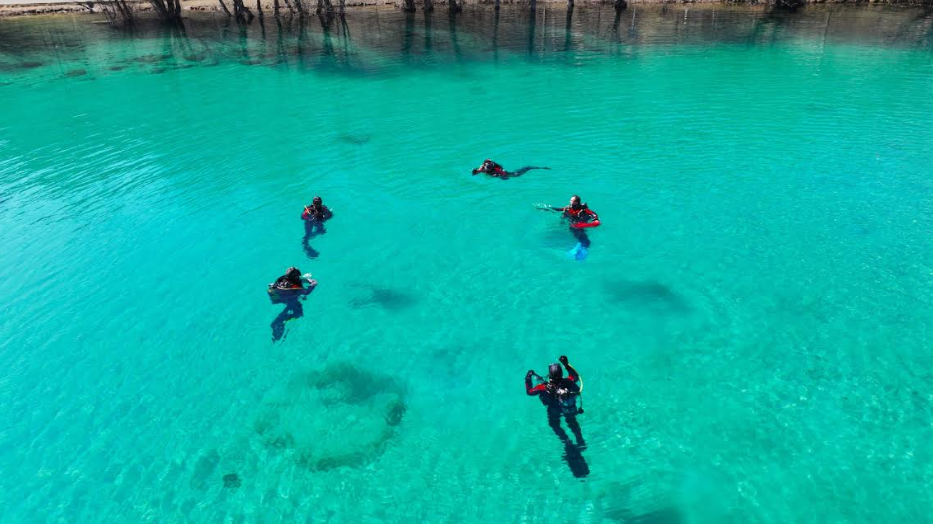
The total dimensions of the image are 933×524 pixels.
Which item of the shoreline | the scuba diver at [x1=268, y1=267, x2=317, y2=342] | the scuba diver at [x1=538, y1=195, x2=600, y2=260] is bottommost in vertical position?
the scuba diver at [x1=268, y1=267, x2=317, y2=342]

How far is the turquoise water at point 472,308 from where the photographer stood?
13.6 m

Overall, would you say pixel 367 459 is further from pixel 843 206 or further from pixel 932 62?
pixel 932 62

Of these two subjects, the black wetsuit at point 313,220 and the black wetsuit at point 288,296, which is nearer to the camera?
the black wetsuit at point 288,296

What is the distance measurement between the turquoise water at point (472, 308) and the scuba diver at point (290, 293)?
1.22ft

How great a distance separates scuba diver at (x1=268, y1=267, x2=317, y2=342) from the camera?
1909 cm

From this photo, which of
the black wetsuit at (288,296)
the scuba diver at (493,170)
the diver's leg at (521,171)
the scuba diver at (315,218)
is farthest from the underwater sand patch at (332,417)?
the diver's leg at (521,171)

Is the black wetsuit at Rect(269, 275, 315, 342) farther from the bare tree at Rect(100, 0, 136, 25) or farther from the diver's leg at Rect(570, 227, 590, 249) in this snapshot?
the bare tree at Rect(100, 0, 136, 25)

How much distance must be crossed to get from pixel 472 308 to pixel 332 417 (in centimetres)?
626

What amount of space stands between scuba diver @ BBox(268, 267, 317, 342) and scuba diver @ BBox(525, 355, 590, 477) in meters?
9.01

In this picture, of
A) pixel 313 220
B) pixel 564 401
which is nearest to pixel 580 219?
pixel 564 401

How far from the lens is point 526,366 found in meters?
16.8

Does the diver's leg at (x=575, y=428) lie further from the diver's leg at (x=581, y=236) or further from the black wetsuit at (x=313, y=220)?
the black wetsuit at (x=313, y=220)

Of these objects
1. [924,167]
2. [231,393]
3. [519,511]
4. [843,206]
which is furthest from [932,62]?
[231,393]

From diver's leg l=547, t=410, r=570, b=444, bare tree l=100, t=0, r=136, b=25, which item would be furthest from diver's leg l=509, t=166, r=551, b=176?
bare tree l=100, t=0, r=136, b=25
